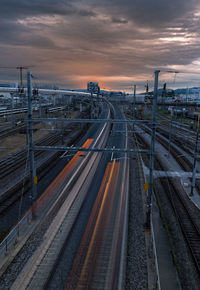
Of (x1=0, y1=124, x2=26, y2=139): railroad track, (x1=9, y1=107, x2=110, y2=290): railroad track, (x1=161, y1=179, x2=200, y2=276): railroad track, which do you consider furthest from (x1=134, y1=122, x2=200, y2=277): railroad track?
(x1=0, y1=124, x2=26, y2=139): railroad track

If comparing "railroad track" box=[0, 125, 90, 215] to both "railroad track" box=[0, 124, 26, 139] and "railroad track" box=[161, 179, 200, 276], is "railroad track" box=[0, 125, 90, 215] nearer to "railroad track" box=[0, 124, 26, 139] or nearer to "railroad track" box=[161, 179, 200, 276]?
"railroad track" box=[161, 179, 200, 276]

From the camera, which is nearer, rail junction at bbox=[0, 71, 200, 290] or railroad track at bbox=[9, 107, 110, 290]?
railroad track at bbox=[9, 107, 110, 290]

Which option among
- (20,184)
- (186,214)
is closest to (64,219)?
(20,184)

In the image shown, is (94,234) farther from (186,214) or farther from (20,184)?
(20,184)

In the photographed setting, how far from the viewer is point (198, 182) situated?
24391mm

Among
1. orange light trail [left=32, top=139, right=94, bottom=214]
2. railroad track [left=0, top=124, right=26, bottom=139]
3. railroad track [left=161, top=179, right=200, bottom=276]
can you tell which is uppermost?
railroad track [left=0, top=124, right=26, bottom=139]

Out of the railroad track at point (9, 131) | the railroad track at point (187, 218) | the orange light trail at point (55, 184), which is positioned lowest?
the railroad track at point (187, 218)

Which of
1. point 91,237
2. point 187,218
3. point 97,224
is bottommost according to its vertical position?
point 187,218

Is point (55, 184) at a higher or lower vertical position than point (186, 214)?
higher

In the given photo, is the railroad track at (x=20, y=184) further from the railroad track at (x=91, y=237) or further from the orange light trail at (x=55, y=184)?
the railroad track at (x=91, y=237)

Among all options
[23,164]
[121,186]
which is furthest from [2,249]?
[23,164]

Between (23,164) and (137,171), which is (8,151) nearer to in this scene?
(23,164)

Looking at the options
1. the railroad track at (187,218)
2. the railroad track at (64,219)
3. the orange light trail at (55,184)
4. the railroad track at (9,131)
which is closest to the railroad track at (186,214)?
the railroad track at (187,218)

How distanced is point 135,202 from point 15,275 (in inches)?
418
